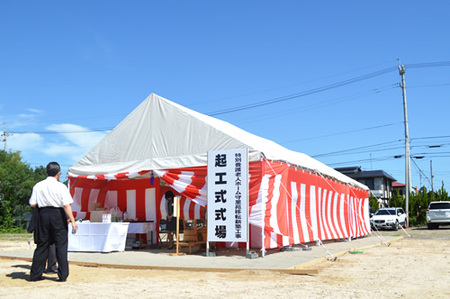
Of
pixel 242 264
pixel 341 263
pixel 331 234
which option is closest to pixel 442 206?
pixel 331 234

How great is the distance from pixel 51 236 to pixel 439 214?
22821 millimetres

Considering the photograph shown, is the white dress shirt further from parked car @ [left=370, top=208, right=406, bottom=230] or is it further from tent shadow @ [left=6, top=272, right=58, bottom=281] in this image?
parked car @ [left=370, top=208, right=406, bottom=230]

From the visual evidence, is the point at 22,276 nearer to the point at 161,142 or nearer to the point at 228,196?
the point at 228,196

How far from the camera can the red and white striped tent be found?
10002 millimetres

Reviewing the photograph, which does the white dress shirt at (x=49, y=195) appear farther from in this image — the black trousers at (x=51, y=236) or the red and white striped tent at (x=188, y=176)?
the red and white striped tent at (x=188, y=176)

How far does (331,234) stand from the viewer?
14031 millimetres


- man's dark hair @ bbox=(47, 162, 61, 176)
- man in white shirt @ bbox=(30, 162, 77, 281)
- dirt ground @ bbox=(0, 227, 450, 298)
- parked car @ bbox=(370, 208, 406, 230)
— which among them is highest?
man's dark hair @ bbox=(47, 162, 61, 176)

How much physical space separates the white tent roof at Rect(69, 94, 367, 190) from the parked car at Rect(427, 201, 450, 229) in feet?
48.7

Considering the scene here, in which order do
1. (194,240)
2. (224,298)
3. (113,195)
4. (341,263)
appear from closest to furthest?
(224,298) < (341,263) < (194,240) < (113,195)

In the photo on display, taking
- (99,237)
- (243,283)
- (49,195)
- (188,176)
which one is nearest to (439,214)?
(188,176)

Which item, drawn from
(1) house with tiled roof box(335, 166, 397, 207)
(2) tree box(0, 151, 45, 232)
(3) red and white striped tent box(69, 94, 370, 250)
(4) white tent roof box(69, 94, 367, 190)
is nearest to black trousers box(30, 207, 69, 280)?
(3) red and white striped tent box(69, 94, 370, 250)

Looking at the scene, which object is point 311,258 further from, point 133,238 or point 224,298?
point 133,238

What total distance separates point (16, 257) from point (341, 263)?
265 inches

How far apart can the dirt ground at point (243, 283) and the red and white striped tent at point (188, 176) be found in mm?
2162
